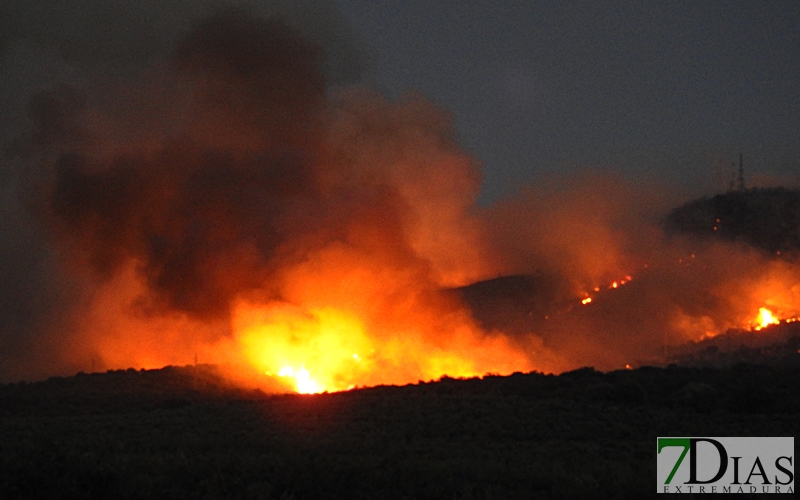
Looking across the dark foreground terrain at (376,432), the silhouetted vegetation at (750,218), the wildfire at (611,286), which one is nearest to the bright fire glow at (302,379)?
the dark foreground terrain at (376,432)

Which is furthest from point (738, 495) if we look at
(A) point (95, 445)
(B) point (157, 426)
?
(B) point (157, 426)

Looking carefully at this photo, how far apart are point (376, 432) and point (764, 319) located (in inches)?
1431

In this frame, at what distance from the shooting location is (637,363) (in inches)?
1860

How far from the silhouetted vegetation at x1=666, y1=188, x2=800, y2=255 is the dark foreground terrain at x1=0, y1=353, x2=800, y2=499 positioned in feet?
120

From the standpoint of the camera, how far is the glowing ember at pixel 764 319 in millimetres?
51469

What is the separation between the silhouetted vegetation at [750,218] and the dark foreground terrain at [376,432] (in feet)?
120

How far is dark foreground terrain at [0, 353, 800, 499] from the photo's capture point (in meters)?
14.5

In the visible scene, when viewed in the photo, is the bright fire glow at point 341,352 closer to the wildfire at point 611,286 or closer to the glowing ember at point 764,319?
the wildfire at point 611,286

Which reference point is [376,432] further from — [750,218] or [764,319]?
[750,218]

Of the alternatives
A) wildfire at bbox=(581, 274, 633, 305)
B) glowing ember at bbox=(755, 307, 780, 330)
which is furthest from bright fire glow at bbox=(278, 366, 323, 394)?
glowing ember at bbox=(755, 307, 780, 330)

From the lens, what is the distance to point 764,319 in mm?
53000

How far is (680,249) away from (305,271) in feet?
108

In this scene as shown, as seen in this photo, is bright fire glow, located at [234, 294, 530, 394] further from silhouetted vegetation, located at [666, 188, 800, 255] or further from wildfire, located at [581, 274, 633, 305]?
silhouetted vegetation, located at [666, 188, 800, 255]

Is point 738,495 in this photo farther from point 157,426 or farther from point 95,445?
point 157,426
